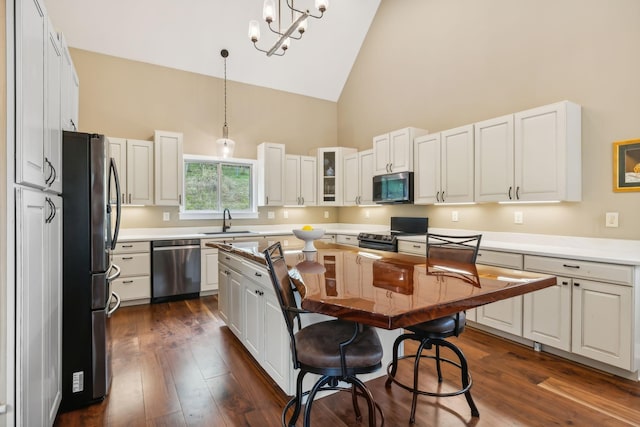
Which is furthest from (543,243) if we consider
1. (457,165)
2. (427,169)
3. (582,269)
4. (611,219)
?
(427,169)

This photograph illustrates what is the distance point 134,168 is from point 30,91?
3.18 m

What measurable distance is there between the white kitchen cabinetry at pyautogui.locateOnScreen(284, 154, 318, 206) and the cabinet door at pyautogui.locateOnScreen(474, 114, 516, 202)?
111 inches

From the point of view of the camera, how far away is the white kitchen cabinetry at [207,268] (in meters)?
4.54

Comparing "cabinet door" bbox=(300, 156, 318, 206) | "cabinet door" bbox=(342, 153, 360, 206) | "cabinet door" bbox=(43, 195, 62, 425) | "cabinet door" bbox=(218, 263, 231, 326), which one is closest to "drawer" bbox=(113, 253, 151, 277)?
"cabinet door" bbox=(218, 263, 231, 326)

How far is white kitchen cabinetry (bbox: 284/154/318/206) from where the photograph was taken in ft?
18.0

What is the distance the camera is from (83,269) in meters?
2.02

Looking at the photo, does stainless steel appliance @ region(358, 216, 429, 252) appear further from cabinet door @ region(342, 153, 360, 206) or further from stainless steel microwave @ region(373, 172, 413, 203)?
cabinet door @ region(342, 153, 360, 206)

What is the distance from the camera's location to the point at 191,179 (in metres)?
5.08

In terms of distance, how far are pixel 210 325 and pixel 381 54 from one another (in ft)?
15.4

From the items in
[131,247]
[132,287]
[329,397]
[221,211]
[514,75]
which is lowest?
[329,397]

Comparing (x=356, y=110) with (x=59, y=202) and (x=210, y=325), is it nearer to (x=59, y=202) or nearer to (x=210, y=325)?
(x=210, y=325)

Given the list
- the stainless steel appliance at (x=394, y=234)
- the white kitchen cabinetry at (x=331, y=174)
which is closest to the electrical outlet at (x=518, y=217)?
the stainless steel appliance at (x=394, y=234)

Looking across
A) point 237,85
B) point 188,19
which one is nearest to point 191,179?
point 237,85

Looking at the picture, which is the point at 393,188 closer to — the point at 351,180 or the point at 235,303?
the point at 351,180
